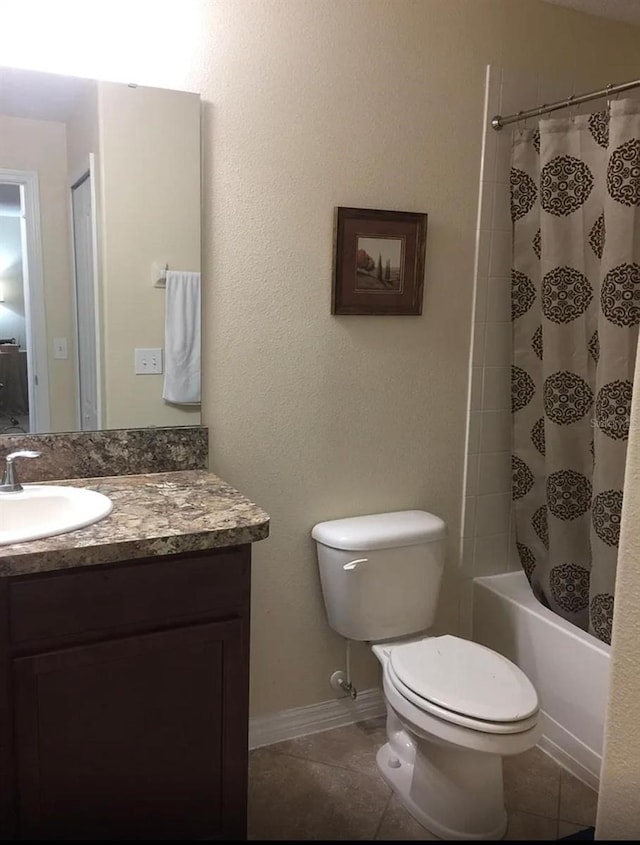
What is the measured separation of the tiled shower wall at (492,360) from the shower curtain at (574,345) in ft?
0.19

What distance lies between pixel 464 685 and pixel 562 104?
164 cm

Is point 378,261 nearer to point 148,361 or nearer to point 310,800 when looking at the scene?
point 148,361

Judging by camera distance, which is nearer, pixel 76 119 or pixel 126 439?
pixel 76 119

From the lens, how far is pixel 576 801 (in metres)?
1.99

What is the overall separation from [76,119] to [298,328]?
0.79m

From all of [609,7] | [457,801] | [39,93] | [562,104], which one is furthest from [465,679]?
[609,7]

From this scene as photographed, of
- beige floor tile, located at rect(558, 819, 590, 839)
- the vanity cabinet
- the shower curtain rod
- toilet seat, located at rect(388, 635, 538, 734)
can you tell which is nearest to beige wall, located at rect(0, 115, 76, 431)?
the vanity cabinet

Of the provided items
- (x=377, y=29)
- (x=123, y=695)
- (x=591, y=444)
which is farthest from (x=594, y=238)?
(x=123, y=695)

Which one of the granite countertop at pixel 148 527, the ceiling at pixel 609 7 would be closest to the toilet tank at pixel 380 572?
the granite countertop at pixel 148 527

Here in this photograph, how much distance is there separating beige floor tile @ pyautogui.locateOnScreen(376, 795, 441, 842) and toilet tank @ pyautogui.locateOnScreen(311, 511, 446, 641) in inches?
18.2

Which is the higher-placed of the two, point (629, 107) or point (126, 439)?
point (629, 107)

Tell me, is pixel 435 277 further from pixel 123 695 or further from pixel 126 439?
pixel 123 695

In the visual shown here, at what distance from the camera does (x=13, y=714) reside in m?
1.37

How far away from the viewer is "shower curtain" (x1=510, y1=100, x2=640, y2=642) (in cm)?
195
